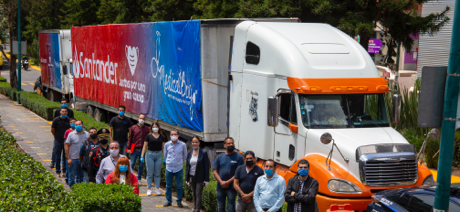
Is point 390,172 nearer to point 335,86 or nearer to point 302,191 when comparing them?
point 302,191

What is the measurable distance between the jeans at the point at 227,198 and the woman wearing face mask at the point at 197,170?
823 millimetres

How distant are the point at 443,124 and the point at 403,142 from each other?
12.2 feet

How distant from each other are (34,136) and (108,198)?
1337 centimetres

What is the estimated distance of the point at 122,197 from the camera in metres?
7.56

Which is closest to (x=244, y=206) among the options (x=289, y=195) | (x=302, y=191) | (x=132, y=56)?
(x=289, y=195)

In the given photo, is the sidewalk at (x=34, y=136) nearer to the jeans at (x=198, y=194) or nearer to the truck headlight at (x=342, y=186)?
the jeans at (x=198, y=194)

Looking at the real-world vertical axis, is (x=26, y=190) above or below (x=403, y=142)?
below

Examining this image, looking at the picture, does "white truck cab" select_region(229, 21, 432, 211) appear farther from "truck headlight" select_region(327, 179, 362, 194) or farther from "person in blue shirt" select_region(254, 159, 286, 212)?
"person in blue shirt" select_region(254, 159, 286, 212)

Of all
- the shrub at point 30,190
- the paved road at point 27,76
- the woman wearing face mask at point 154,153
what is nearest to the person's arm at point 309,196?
the shrub at point 30,190

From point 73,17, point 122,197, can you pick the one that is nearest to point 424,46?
point 122,197

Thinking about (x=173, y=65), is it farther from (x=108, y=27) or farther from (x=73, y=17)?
(x=73, y=17)

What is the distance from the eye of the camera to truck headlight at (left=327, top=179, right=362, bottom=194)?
26.5 ft

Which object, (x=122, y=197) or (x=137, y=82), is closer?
(x=122, y=197)

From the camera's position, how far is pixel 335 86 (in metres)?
8.95
